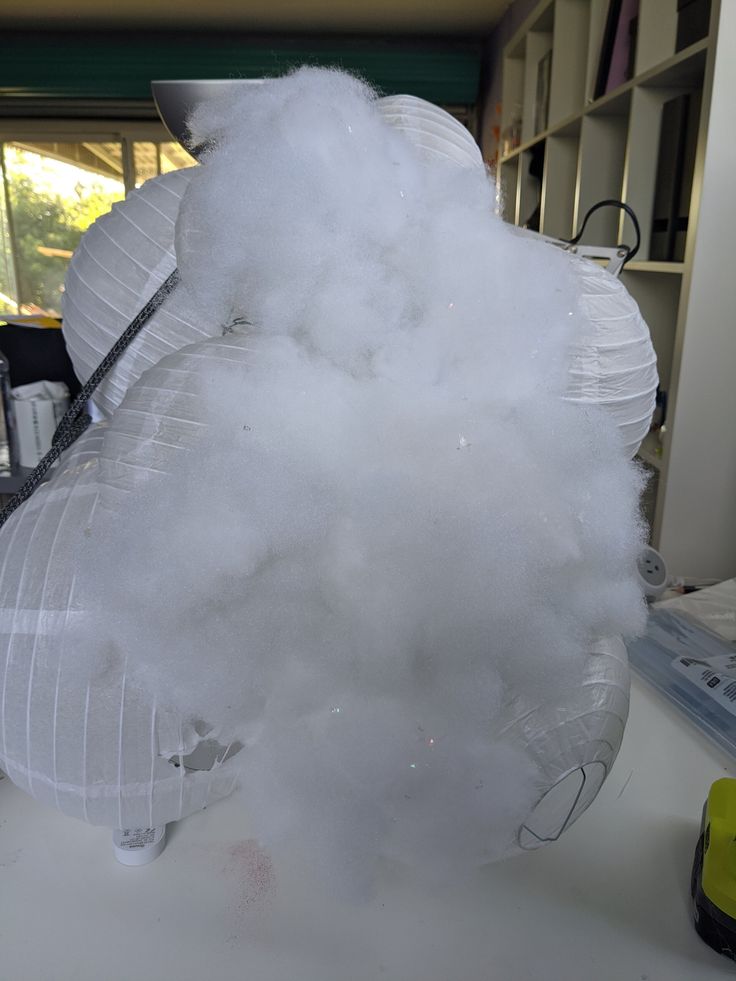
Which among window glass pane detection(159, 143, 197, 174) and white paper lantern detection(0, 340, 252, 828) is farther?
window glass pane detection(159, 143, 197, 174)

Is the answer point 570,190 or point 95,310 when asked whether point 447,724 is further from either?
point 570,190

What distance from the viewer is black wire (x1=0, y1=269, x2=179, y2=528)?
0.55 metres

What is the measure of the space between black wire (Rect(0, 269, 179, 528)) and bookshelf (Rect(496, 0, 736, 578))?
0.50 meters

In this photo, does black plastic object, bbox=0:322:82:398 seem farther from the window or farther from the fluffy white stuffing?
the window

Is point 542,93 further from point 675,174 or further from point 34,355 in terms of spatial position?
point 34,355

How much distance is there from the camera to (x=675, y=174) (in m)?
1.47

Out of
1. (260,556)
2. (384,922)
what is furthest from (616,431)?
(384,922)

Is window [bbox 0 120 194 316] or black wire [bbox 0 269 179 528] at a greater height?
window [bbox 0 120 194 316]

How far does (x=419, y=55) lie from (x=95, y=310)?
3587 mm

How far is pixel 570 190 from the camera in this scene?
2359 mm

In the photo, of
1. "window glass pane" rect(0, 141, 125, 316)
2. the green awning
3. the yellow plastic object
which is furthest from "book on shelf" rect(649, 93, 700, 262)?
"window glass pane" rect(0, 141, 125, 316)

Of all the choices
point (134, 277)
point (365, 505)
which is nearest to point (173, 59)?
point (134, 277)

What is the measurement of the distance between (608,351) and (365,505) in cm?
22

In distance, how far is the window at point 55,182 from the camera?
3.84 m
